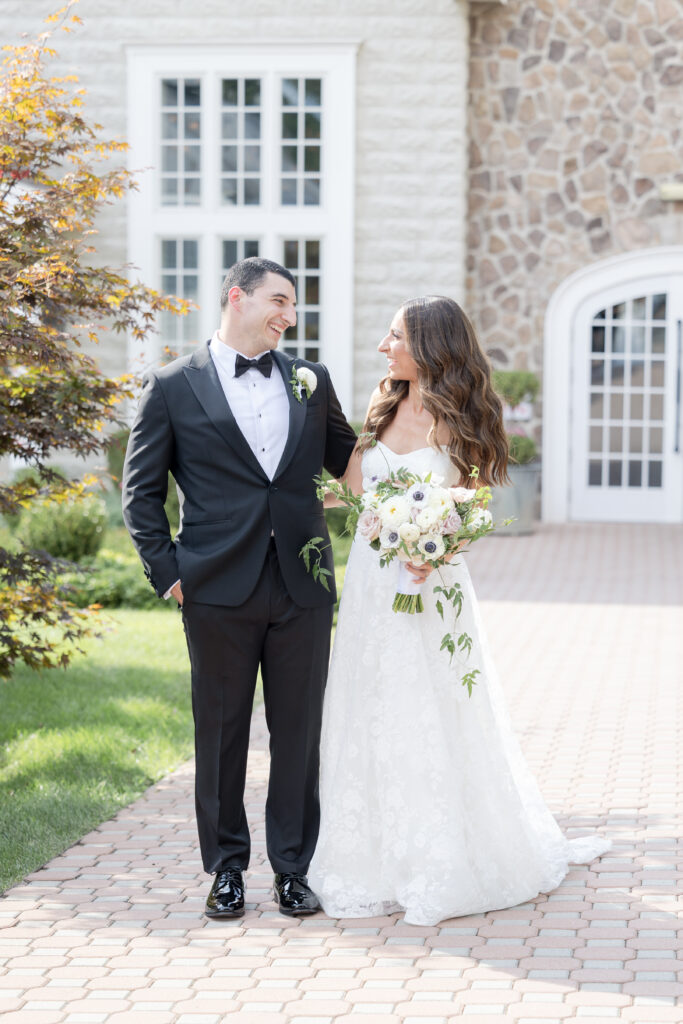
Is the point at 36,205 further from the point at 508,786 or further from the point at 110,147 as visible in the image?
the point at 508,786

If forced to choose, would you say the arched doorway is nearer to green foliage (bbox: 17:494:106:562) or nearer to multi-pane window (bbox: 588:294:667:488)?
multi-pane window (bbox: 588:294:667:488)

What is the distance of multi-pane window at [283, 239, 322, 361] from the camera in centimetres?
1462

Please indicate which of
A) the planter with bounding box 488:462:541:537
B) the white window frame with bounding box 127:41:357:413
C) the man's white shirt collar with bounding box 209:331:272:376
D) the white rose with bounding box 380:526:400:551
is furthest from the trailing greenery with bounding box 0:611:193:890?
the white window frame with bounding box 127:41:357:413

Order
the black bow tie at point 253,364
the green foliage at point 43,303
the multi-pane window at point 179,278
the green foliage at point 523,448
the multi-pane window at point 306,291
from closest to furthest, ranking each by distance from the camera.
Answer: the black bow tie at point 253,364 → the green foliage at point 43,303 → the green foliage at point 523,448 → the multi-pane window at point 306,291 → the multi-pane window at point 179,278

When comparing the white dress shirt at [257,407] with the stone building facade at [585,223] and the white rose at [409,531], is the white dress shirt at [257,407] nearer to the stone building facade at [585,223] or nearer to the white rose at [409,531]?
the white rose at [409,531]

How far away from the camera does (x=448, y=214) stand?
1436 cm

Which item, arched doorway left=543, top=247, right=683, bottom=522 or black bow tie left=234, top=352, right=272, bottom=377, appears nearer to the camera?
black bow tie left=234, top=352, right=272, bottom=377

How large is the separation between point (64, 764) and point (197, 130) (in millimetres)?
10056

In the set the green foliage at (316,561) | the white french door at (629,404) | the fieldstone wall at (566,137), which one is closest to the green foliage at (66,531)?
the fieldstone wall at (566,137)

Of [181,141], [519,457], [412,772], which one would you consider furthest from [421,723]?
[181,141]

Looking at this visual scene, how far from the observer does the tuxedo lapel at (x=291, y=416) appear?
4.16 metres

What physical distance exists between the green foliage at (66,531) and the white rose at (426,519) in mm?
7559

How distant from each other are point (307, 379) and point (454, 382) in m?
0.46

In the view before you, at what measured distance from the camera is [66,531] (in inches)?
448
